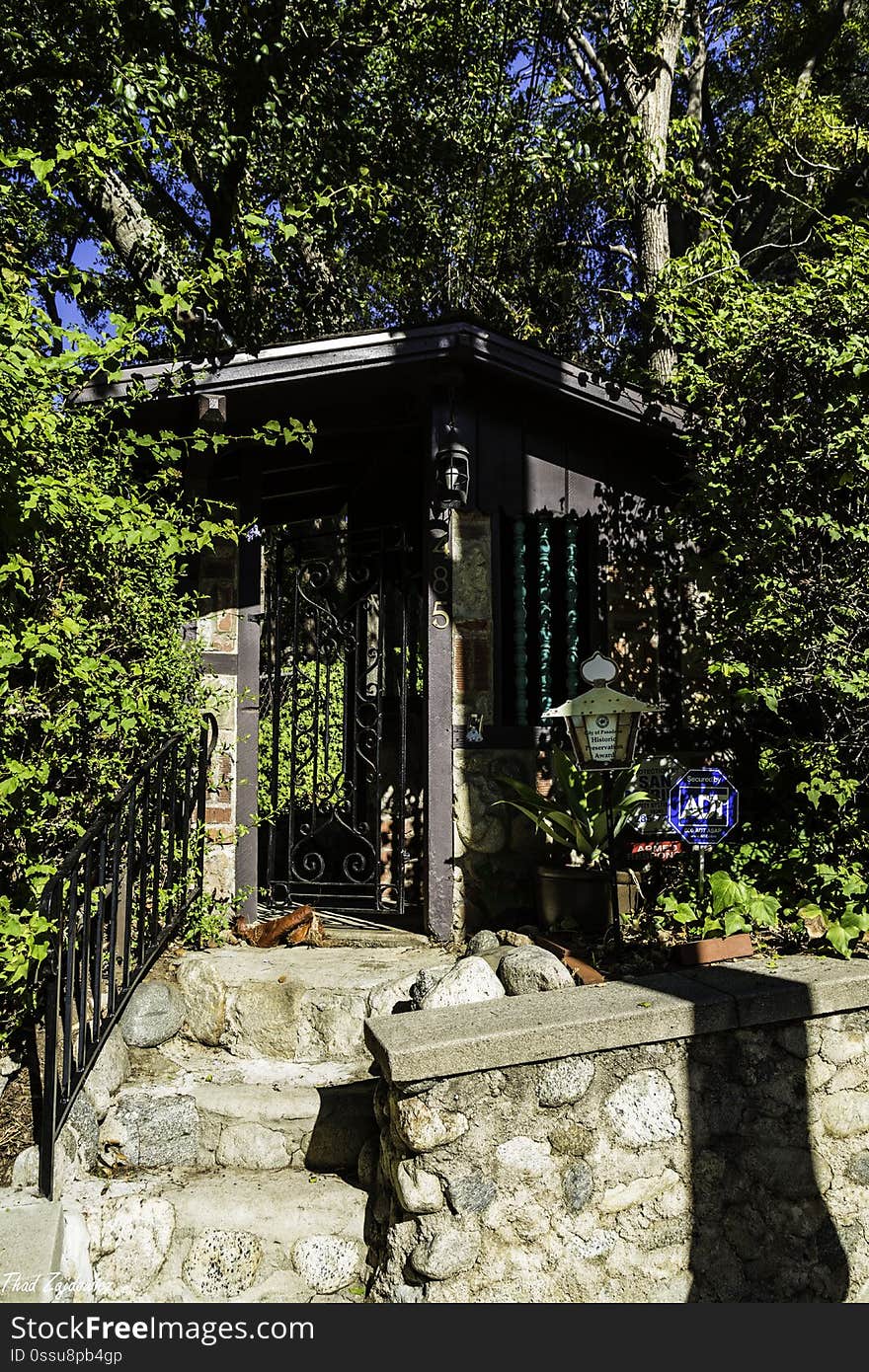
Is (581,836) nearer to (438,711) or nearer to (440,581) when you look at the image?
(438,711)

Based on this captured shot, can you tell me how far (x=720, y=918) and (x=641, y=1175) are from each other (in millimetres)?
1157

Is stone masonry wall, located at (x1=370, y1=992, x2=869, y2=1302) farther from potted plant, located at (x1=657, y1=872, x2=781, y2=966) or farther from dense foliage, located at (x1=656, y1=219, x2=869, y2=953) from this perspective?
dense foliage, located at (x1=656, y1=219, x2=869, y2=953)

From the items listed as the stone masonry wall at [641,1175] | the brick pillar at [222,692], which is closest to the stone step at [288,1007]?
the stone masonry wall at [641,1175]

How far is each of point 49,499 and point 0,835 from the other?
1249mm

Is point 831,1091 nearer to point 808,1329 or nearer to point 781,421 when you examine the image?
point 808,1329

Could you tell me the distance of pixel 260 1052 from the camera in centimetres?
380

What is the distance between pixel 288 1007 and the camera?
12.6 ft

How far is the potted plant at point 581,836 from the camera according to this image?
4.25 metres

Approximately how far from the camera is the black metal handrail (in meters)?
2.87

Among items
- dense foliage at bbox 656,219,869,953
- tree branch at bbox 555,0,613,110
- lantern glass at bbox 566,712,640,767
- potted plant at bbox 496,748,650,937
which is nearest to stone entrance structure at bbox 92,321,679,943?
potted plant at bbox 496,748,650,937

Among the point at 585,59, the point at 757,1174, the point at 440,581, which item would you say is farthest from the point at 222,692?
the point at 585,59

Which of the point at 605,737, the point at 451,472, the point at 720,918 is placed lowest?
the point at 720,918

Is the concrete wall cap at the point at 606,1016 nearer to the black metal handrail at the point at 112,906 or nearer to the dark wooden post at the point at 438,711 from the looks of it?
the black metal handrail at the point at 112,906

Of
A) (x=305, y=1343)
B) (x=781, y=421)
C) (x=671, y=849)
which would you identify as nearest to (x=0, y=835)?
(x=305, y=1343)
